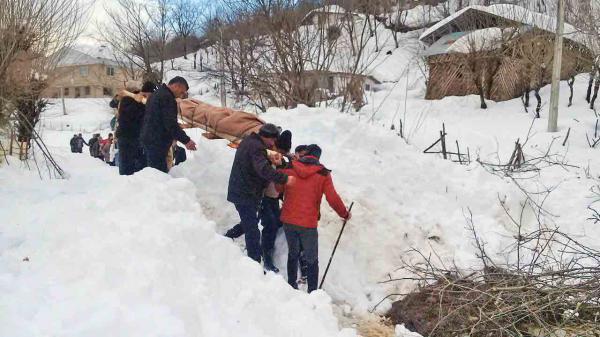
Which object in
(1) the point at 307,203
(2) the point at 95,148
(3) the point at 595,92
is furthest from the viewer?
(3) the point at 595,92

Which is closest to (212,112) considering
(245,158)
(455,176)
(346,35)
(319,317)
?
(245,158)

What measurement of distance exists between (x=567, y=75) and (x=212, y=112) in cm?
1873

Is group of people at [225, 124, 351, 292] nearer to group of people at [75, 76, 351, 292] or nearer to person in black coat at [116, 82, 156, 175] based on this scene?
group of people at [75, 76, 351, 292]

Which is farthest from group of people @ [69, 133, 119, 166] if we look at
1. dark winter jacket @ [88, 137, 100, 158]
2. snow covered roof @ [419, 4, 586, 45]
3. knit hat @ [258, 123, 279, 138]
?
snow covered roof @ [419, 4, 586, 45]

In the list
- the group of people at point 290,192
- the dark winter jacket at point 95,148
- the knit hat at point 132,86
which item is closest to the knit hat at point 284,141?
the group of people at point 290,192

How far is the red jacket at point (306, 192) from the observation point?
5.44 meters

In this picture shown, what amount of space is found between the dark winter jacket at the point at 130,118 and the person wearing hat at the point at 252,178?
6.52 ft

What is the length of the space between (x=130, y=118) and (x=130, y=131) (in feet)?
0.67

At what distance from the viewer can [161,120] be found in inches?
242

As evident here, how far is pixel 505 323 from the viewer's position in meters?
3.72

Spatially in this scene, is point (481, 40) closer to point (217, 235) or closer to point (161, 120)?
point (161, 120)

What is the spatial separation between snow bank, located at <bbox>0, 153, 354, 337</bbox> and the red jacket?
1.08m

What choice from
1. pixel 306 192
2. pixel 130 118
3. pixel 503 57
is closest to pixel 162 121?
pixel 130 118

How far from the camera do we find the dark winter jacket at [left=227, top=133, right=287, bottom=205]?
5312 mm
